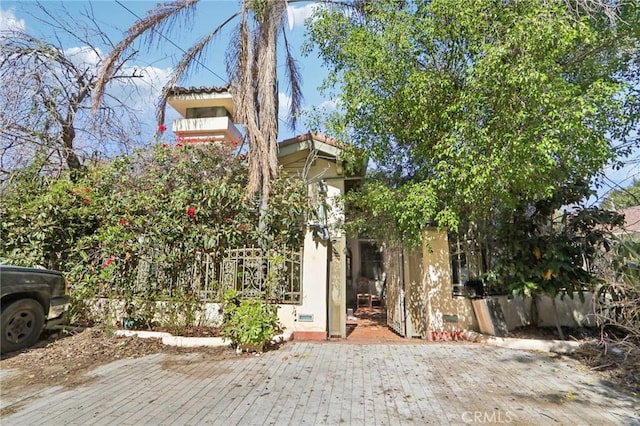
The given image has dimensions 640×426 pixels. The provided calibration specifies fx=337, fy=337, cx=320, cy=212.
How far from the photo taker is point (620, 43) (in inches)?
233

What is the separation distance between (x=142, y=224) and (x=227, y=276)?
209cm

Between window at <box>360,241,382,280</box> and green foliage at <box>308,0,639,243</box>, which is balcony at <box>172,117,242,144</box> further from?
green foliage at <box>308,0,639,243</box>

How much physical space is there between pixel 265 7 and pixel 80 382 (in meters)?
7.61

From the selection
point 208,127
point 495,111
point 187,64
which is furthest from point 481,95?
point 208,127

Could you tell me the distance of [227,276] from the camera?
694cm

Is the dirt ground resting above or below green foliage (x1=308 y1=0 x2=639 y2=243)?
below

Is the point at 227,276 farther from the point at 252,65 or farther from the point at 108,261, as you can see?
the point at 252,65

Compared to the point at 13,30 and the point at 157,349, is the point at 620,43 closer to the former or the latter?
the point at 157,349

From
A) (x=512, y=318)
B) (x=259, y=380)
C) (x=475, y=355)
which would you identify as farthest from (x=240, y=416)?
(x=512, y=318)

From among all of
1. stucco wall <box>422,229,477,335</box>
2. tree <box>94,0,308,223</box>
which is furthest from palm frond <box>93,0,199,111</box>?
stucco wall <box>422,229,477,335</box>

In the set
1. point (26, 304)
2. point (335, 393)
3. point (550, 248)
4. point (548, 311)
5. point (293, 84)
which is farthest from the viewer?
point (293, 84)

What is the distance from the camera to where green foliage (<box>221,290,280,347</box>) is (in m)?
5.68

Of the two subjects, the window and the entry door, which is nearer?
the entry door

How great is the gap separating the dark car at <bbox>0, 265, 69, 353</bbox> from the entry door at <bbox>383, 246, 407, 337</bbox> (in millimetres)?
6651
